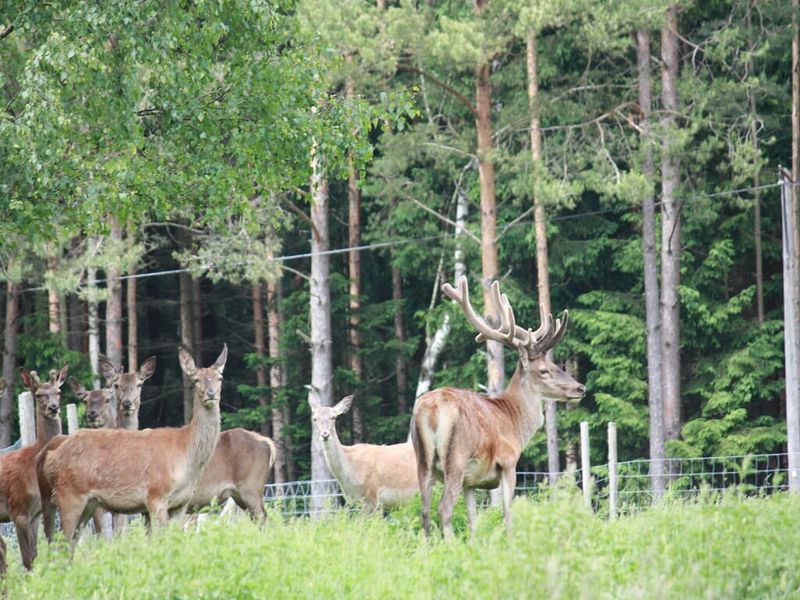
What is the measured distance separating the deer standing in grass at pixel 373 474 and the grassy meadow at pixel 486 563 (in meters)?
4.12

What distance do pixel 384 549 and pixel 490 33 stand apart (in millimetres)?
14458

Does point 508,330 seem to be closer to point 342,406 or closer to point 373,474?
point 373,474

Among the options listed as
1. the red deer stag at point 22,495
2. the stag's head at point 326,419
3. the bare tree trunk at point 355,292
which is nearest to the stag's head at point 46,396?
the red deer stag at point 22,495

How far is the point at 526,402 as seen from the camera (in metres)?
13.0

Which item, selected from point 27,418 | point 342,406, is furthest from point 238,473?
point 27,418

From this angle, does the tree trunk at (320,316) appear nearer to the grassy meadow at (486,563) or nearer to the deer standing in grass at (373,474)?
the deer standing in grass at (373,474)

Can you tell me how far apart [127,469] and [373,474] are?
3881 millimetres

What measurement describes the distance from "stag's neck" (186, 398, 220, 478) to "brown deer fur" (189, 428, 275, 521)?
1.34 meters

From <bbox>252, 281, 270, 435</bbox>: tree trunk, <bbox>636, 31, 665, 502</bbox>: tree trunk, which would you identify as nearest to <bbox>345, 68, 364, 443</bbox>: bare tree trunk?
<bbox>252, 281, 270, 435</bbox>: tree trunk

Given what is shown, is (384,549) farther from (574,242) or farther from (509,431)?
(574,242)

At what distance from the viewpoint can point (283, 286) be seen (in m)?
35.6

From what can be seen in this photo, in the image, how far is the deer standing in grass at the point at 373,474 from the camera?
49.4 ft

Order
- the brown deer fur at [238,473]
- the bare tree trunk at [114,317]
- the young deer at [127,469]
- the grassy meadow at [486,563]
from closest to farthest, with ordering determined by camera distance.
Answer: the grassy meadow at [486,563], the young deer at [127,469], the brown deer fur at [238,473], the bare tree trunk at [114,317]

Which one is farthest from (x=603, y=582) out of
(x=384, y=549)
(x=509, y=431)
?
(x=509, y=431)
